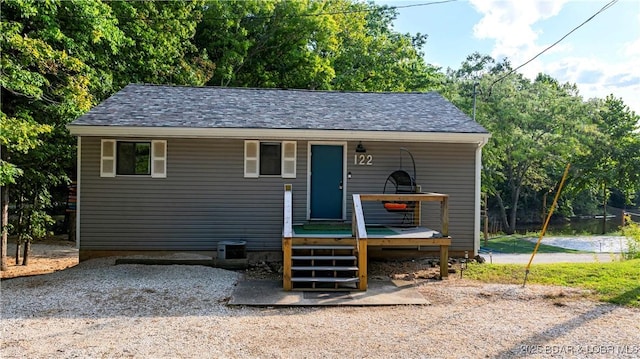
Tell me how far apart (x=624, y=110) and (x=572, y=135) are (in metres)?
5.64

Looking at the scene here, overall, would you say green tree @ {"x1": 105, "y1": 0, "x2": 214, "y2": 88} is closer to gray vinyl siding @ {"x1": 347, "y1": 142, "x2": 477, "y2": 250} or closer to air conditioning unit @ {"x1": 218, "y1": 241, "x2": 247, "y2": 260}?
air conditioning unit @ {"x1": 218, "y1": 241, "x2": 247, "y2": 260}

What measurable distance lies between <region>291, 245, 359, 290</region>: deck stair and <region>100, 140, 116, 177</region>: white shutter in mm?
3982

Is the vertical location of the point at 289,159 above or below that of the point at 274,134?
below

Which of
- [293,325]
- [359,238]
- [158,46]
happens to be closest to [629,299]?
[359,238]

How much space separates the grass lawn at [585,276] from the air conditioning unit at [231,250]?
4051 mm

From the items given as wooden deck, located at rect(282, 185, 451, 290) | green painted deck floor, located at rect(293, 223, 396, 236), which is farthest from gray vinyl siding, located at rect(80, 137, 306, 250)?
wooden deck, located at rect(282, 185, 451, 290)

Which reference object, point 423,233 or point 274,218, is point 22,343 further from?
point 423,233

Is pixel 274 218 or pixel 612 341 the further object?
pixel 274 218

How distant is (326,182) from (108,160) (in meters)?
4.20

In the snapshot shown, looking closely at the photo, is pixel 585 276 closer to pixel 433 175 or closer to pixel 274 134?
pixel 433 175

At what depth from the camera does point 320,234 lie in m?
7.16

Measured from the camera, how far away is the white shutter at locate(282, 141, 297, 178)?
8.63m

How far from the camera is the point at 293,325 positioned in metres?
4.86

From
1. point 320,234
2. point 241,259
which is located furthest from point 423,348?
point 241,259
